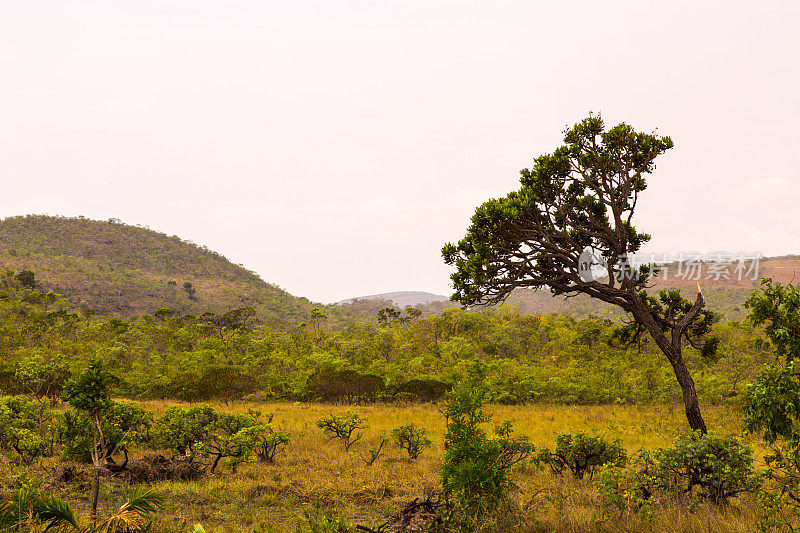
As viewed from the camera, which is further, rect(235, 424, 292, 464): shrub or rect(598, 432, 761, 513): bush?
rect(235, 424, 292, 464): shrub

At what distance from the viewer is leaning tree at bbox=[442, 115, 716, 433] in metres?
10.9

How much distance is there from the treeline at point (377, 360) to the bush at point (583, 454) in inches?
279

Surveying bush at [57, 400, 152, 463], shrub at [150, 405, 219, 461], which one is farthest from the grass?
shrub at [150, 405, 219, 461]

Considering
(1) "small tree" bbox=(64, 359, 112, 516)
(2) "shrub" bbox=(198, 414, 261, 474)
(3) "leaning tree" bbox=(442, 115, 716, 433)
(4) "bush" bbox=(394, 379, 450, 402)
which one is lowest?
(4) "bush" bbox=(394, 379, 450, 402)

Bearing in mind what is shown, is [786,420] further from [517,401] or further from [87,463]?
[517,401]

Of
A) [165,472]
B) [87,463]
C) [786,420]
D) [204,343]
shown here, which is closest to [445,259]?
[786,420]

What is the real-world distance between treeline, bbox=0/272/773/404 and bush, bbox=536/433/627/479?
23.2ft

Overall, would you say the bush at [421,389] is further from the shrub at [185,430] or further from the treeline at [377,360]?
the shrub at [185,430]

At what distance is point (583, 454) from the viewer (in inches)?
412

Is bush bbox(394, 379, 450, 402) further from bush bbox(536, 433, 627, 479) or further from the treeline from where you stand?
bush bbox(536, 433, 627, 479)

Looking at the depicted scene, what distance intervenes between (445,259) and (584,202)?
4.45m

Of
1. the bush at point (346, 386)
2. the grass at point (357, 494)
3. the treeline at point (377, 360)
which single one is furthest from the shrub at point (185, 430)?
the bush at point (346, 386)

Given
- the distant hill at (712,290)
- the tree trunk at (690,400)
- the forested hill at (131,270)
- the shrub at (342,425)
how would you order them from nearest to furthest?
1. the tree trunk at (690,400)
2. the shrub at (342,425)
3. the forested hill at (131,270)
4. the distant hill at (712,290)

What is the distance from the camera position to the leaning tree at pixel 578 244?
10906mm
